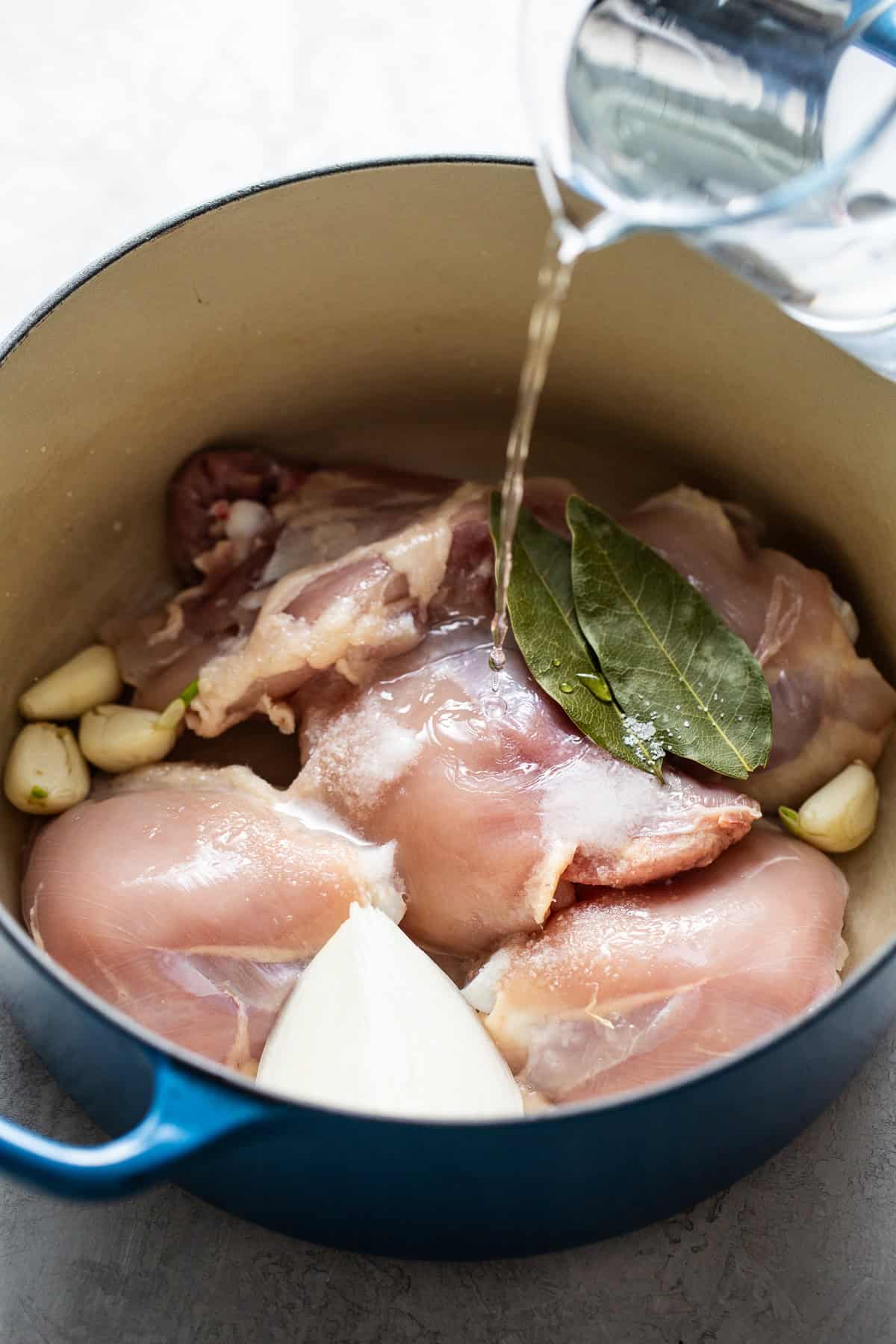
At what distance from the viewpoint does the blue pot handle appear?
34.3 inches

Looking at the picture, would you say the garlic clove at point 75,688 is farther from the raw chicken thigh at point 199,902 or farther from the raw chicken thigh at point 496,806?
the raw chicken thigh at point 496,806

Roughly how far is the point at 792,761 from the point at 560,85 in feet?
2.33

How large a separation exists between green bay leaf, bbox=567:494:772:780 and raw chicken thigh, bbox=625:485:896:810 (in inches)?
1.6

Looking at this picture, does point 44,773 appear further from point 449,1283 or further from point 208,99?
point 208,99

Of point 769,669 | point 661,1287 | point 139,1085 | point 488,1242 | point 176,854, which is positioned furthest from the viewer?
point 769,669

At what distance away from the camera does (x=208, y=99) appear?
5.85 feet

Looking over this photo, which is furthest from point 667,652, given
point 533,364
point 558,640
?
point 533,364

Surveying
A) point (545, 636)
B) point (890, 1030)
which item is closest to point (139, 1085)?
point (545, 636)

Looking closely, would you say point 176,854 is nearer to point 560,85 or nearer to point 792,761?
point 792,761

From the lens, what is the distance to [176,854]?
131cm

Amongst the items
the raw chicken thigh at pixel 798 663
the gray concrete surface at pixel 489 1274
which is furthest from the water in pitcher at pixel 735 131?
the gray concrete surface at pixel 489 1274

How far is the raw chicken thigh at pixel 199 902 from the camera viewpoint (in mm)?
1256

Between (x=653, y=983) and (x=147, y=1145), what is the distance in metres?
0.53

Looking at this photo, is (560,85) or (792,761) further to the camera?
(792,761)
